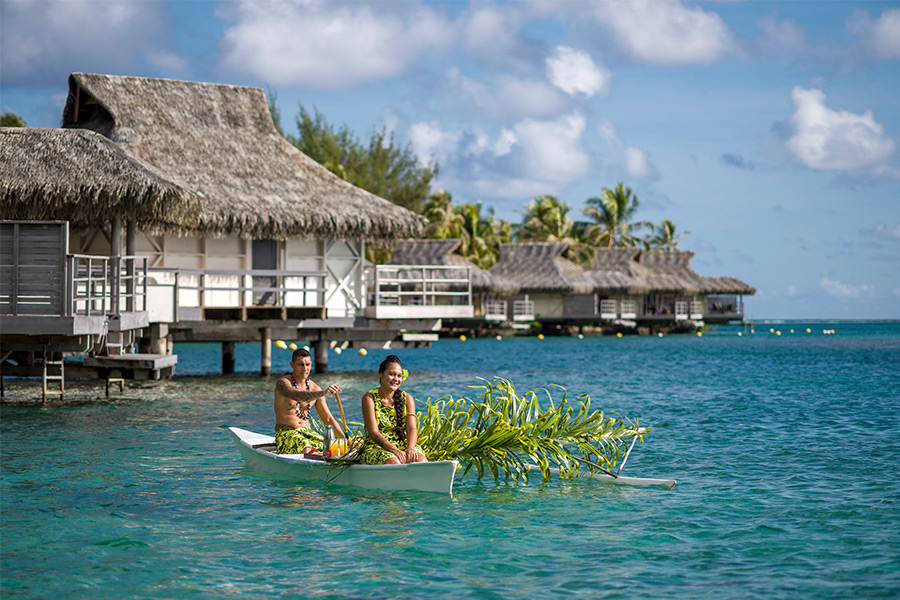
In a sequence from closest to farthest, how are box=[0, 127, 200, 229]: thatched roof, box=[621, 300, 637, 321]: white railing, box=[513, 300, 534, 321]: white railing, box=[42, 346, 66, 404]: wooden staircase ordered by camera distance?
box=[42, 346, 66, 404]: wooden staircase
box=[0, 127, 200, 229]: thatched roof
box=[513, 300, 534, 321]: white railing
box=[621, 300, 637, 321]: white railing

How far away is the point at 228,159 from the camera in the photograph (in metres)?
24.6

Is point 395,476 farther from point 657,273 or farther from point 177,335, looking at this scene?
point 657,273

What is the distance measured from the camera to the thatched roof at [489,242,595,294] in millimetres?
61844

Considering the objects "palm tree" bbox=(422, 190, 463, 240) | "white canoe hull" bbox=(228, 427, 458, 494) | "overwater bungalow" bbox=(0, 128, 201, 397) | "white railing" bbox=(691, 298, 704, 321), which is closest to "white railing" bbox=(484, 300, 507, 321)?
"palm tree" bbox=(422, 190, 463, 240)

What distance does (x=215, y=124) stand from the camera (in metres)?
25.6

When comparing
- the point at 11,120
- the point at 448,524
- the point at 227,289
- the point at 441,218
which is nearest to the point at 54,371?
the point at 227,289

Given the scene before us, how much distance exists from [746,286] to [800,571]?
70.7 metres

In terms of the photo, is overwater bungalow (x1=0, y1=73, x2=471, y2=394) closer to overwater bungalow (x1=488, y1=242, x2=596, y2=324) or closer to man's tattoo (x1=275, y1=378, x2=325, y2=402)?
man's tattoo (x1=275, y1=378, x2=325, y2=402)

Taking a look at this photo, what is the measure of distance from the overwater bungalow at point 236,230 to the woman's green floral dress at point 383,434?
12096 mm

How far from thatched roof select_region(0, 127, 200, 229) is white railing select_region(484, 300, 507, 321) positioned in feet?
143

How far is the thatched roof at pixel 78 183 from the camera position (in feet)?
58.0

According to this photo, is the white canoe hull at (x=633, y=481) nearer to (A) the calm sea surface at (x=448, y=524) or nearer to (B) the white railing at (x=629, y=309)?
(A) the calm sea surface at (x=448, y=524)

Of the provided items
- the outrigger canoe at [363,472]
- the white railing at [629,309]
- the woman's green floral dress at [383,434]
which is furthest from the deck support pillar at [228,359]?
the white railing at [629,309]

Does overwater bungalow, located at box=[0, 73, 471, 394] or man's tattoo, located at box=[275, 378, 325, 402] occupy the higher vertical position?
overwater bungalow, located at box=[0, 73, 471, 394]
